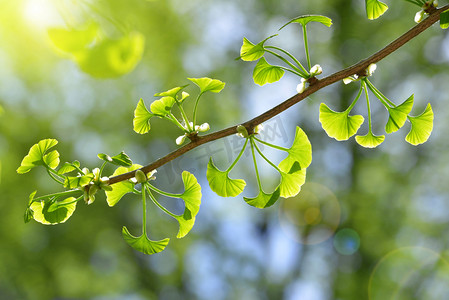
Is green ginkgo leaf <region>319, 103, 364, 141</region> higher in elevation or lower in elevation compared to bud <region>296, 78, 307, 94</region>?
lower

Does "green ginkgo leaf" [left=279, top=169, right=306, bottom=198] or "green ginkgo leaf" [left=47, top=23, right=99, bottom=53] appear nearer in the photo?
"green ginkgo leaf" [left=47, top=23, right=99, bottom=53]

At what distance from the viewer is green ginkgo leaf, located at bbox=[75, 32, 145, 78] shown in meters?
0.39

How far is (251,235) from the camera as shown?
5.18 m

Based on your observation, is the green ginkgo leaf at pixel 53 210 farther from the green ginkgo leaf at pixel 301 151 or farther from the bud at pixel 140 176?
the green ginkgo leaf at pixel 301 151

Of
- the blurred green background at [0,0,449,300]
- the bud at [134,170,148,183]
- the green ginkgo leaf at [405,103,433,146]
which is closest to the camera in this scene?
the bud at [134,170,148,183]

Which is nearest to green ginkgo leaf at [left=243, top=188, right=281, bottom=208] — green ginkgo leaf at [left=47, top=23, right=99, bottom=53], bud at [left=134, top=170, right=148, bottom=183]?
bud at [left=134, top=170, right=148, bottom=183]

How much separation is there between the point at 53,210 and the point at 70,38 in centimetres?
24

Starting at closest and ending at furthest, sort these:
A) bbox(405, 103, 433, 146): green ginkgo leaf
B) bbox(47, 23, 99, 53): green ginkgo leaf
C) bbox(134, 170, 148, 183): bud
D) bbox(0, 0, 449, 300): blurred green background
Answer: bbox(47, 23, 99, 53): green ginkgo leaf → bbox(134, 170, 148, 183): bud → bbox(405, 103, 433, 146): green ginkgo leaf → bbox(0, 0, 449, 300): blurred green background

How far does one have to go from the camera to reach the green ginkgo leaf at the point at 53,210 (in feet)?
1.68

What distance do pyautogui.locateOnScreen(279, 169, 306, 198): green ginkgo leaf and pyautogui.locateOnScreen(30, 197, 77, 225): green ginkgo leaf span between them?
0.27 metres

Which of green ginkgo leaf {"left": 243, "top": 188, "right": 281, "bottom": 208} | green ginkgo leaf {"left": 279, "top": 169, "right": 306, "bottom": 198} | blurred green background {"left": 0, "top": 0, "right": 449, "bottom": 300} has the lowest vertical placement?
green ginkgo leaf {"left": 243, "top": 188, "right": 281, "bottom": 208}

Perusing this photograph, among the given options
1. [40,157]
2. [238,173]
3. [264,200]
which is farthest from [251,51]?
[238,173]

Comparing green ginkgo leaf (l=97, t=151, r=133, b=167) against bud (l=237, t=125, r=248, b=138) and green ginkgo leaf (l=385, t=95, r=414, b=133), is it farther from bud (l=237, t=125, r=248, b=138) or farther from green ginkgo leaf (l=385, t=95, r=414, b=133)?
green ginkgo leaf (l=385, t=95, r=414, b=133)

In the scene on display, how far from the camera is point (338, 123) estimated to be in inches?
21.8
